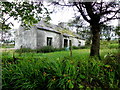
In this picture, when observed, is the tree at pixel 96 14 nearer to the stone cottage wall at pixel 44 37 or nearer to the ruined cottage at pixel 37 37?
the ruined cottage at pixel 37 37

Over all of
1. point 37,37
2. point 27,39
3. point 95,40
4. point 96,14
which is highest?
point 96,14

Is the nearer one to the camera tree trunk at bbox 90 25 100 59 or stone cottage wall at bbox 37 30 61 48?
tree trunk at bbox 90 25 100 59

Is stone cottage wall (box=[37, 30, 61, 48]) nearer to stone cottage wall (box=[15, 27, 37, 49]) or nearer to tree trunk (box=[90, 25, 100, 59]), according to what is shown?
stone cottage wall (box=[15, 27, 37, 49])

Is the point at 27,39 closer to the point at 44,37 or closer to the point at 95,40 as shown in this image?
the point at 44,37

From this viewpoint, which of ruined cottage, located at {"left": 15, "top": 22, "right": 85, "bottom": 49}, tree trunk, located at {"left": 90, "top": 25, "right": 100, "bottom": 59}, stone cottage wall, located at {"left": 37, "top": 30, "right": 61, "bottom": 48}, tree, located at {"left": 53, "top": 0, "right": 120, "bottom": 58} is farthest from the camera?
stone cottage wall, located at {"left": 37, "top": 30, "right": 61, "bottom": 48}

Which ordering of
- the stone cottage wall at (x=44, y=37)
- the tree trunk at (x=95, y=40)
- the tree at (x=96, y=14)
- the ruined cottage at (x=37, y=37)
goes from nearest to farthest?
the tree at (x=96, y=14), the tree trunk at (x=95, y=40), the ruined cottage at (x=37, y=37), the stone cottage wall at (x=44, y=37)

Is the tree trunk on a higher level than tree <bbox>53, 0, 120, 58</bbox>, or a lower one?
lower

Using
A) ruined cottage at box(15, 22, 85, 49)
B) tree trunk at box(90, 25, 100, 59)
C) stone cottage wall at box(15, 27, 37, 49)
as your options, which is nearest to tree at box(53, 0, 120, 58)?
tree trunk at box(90, 25, 100, 59)

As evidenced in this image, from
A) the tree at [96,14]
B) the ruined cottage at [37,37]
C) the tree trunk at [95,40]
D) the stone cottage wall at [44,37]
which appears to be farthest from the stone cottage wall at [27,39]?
the tree trunk at [95,40]

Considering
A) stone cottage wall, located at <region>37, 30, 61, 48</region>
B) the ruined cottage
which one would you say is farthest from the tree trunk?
stone cottage wall, located at <region>37, 30, 61, 48</region>

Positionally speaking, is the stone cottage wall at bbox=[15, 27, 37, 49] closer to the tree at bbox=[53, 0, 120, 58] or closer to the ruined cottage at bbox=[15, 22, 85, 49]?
the ruined cottage at bbox=[15, 22, 85, 49]

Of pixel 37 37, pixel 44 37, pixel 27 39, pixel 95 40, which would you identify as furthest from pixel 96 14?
pixel 27 39

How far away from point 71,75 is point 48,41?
980 cm

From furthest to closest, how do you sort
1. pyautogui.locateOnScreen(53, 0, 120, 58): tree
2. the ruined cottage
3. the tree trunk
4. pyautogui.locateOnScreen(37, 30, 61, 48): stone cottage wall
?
pyautogui.locateOnScreen(37, 30, 61, 48): stone cottage wall < the ruined cottage < the tree trunk < pyautogui.locateOnScreen(53, 0, 120, 58): tree
